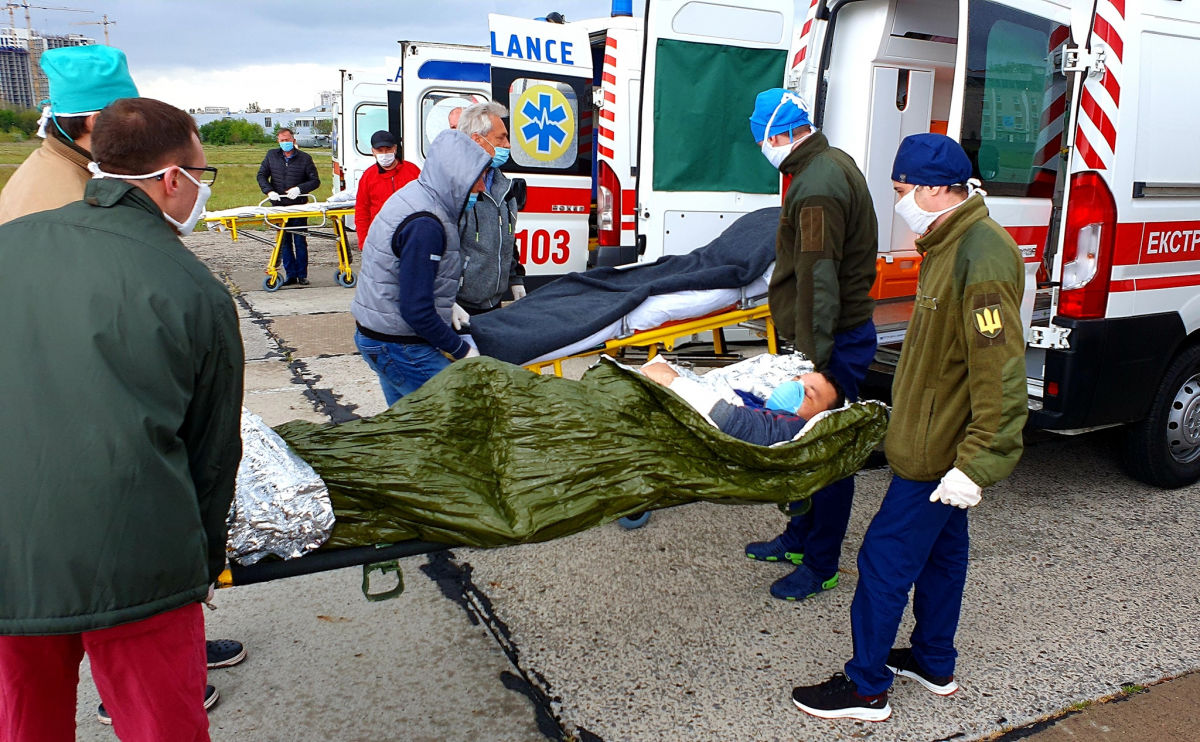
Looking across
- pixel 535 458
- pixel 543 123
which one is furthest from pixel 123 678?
pixel 543 123

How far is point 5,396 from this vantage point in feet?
5.24

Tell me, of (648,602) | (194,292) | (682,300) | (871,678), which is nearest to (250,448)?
(194,292)

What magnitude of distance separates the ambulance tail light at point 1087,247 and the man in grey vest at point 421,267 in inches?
104

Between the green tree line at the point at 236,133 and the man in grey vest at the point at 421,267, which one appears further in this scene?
the green tree line at the point at 236,133

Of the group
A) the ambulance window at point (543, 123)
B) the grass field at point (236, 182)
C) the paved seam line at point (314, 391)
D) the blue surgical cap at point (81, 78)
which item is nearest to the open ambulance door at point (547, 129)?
the ambulance window at point (543, 123)

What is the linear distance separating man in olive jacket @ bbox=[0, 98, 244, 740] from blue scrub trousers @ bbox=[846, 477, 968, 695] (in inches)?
76.9

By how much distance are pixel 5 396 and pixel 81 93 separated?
138cm

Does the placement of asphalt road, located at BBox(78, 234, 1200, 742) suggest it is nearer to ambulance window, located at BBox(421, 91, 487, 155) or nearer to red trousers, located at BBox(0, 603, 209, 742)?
red trousers, located at BBox(0, 603, 209, 742)

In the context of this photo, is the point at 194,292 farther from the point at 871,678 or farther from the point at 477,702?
the point at 871,678

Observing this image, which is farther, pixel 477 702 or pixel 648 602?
pixel 648 602

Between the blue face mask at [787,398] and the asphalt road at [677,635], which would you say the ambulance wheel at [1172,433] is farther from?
the blue face mask at [787,398]

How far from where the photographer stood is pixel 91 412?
1592 mm

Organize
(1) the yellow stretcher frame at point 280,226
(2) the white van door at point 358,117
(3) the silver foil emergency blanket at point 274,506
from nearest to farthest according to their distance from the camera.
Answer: (3) the silver foil emergency blanket at point 274,506 → (1) the yellow stretcher frame at point 280,226 → (2) the white van door at point 358,117

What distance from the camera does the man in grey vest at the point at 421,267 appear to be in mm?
3338
